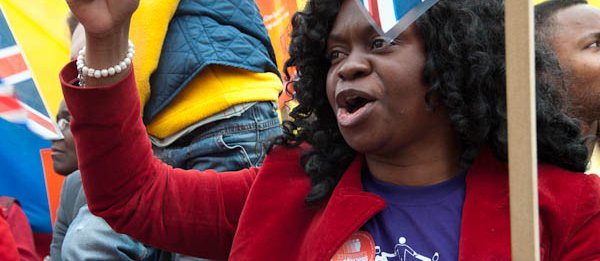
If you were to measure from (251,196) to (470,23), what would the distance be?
1.92 ft

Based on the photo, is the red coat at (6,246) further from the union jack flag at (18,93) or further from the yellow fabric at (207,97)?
the yellow fabric at (207,97)

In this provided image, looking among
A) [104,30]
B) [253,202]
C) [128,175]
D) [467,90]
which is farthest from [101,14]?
[467,90]

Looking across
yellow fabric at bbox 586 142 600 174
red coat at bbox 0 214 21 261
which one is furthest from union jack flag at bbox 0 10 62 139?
yellow fabric at bbox 586 142 600 174

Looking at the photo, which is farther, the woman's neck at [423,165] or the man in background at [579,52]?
the man in background at [579,52]

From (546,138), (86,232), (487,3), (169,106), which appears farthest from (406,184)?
(86,232)

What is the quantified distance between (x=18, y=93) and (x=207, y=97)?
0.74 m

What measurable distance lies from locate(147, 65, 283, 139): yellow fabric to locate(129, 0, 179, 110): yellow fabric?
0.09 meters

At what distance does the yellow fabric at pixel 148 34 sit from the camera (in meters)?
2.55

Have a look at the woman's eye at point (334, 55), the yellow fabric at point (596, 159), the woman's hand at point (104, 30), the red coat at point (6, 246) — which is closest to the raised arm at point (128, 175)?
the woman's hand at point (104, 30)

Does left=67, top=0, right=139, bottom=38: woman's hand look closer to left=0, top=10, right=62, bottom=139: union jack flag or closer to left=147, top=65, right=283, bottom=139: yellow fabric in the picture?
left=147, top=65, right=283, bottom=139: yellow fabric

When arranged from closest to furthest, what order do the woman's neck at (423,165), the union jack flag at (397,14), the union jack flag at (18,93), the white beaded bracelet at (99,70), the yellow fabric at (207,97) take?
the union jack flag at (397,14) → the white beaded bracelet at (99,70) → the woman's neck at (423,165) → the yellow fabric at (207,97) → the union jack flag at (18,93)

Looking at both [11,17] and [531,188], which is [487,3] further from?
[11,17]

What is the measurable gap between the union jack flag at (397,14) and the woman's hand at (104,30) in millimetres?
469

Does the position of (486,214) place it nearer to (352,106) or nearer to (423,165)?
(423,165)
